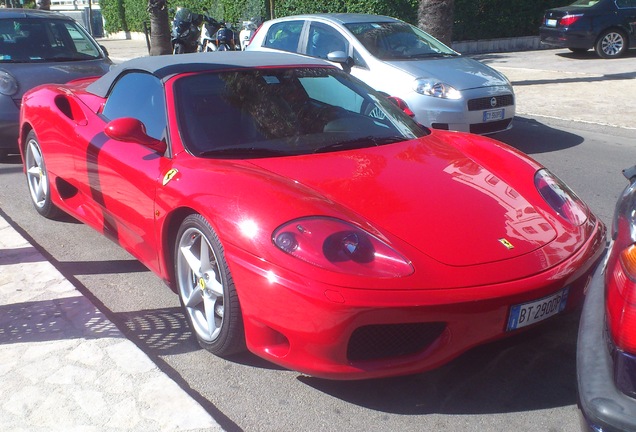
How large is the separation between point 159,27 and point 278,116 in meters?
14.4

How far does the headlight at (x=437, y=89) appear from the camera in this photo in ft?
27.0

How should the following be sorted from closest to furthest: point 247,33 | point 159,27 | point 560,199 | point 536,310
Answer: point 536,310 < point 560,199 < point 247,33 < point 159,27

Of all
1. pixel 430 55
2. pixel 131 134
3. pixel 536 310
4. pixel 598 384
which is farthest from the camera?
pixel 430 55

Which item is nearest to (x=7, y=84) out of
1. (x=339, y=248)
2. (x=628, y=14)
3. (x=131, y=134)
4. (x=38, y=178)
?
(x=38, y=178)

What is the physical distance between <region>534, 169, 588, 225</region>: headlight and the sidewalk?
189cm

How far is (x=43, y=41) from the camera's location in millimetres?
9141

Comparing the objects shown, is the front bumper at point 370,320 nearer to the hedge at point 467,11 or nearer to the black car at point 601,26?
the black car at point 601,26

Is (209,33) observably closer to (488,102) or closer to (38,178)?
(488,102)

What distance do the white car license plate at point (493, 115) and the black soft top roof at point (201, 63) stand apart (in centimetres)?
389

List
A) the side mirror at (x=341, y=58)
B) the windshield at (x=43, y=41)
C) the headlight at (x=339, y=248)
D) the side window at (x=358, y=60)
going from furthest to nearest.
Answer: the side window at (x=358, y=60), the side mirror at (x=341, y=58), the windshield at (x=43, y=41), the headlight at (x=339, y=248)

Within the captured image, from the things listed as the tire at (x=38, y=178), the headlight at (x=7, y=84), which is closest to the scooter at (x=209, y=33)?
the headlight at (x=7, y=84)

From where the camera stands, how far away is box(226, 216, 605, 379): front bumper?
2.87 m

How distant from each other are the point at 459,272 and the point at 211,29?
49.5ft

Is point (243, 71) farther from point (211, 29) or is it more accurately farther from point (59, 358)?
point (211, 29)
